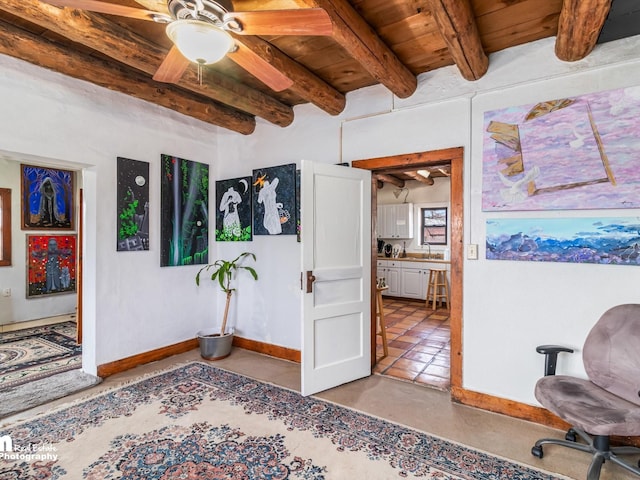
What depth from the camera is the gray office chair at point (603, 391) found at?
175cm

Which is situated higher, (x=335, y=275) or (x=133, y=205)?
(x=133, y=205)

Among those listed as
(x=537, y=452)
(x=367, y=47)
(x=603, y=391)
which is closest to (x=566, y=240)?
(x=603, y=391)

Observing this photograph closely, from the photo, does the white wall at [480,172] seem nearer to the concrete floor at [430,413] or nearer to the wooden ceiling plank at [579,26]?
the wooden ceiling plank at [579,26]

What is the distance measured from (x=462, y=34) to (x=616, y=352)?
215 cm

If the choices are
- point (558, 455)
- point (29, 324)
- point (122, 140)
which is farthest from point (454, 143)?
point (29, 324)

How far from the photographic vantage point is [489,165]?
266cm

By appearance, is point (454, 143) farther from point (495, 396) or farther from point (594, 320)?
point (495, 396)

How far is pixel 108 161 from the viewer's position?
3.23m

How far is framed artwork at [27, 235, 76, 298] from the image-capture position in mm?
5102

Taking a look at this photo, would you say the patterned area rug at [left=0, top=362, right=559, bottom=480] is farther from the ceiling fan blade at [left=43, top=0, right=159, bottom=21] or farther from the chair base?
the ceiling fan blade at [left=43, top=0, right=159, bottom=21]

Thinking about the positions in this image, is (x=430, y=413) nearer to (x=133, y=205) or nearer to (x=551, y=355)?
(x=551, y=355)

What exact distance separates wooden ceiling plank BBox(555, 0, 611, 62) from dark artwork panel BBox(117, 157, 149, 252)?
3.63 meters

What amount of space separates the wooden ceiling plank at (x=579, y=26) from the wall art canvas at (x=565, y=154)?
0.30m

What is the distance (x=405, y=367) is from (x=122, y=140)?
12.0ft
